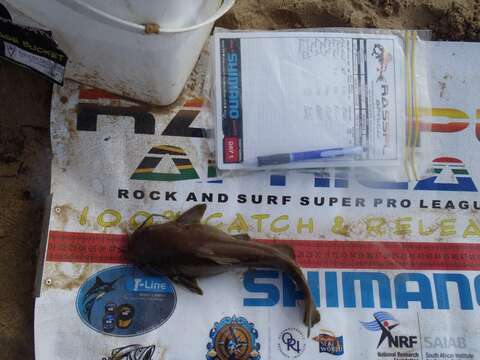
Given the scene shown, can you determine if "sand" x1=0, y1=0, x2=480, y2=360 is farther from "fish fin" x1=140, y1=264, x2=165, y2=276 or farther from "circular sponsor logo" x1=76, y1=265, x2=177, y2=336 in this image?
"fish fin" x1=140, y1=264, x2=165, y2=276

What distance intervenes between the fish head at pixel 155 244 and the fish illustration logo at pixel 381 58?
841 millimetres

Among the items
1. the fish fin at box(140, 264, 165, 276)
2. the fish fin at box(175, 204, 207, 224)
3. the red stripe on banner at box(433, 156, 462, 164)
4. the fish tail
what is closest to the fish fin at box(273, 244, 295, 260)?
the fish tail

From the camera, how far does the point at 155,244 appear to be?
1.57 m

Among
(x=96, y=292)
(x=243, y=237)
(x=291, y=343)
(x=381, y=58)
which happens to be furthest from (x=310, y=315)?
(x=381, y=58)

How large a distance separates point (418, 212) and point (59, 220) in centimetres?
117

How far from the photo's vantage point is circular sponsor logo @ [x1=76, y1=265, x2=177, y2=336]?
5.23 ft

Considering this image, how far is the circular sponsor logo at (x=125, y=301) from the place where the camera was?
5.23 feet

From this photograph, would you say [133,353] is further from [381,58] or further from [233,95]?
[381,58]

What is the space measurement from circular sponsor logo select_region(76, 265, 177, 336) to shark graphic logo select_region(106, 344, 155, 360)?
0.14ft

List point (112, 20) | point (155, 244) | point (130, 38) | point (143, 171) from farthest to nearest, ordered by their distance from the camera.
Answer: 1. point (143, 171)
2. point (155, 244)
3. point (130, 38)
4. point (112, 20)

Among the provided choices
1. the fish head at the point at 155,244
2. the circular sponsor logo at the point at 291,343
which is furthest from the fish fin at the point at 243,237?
the circular sponsor logo at the point at 291,343

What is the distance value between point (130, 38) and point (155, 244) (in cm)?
61

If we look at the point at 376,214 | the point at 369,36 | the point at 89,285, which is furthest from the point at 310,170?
the point at 89,285

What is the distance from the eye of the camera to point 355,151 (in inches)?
67.4
